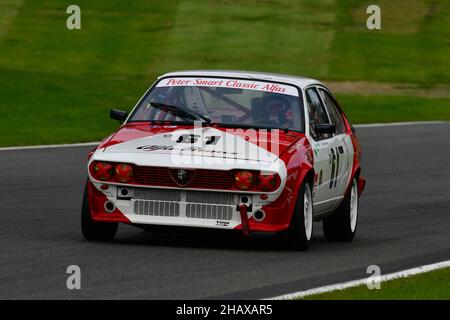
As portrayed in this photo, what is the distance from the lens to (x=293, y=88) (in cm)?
1300

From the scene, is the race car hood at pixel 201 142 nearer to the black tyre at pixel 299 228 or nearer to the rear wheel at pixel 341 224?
the black tyre at pixel 299 228

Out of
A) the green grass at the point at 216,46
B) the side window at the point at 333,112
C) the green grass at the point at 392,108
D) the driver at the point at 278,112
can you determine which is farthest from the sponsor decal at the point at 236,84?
the green grass at the point at 392,108

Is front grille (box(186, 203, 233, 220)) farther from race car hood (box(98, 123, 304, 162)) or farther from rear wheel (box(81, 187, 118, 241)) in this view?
rear wheel (box(81, 187, 118, 241))

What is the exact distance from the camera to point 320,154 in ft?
41.1

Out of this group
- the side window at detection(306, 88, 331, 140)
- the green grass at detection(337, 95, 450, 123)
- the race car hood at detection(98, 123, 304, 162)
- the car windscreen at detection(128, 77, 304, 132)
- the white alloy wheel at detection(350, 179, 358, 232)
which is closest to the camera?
the race car hood at detection(98, 123, 304, 162)

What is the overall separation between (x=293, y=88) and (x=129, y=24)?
3328 centimetres

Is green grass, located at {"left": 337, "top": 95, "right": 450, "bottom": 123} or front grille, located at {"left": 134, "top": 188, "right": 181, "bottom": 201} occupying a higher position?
front grille, located at {"left": 134, "top": 188, "right": 181, "bottom": 201}

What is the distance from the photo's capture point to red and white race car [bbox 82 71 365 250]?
37.5 ft

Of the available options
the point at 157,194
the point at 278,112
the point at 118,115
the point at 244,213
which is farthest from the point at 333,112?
the point at 157,194

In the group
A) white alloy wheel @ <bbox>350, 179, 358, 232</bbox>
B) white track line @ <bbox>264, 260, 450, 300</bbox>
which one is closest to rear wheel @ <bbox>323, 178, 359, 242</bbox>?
white alloy wheel @ <bbox>350, 179, 358, 232</bbox>

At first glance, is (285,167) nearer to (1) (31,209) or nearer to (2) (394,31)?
(1) (31,209)

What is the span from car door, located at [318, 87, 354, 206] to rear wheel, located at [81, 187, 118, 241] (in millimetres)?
2161

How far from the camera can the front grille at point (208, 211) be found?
450 inches

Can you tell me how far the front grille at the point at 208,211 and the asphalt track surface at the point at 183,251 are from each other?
0.31 meters
